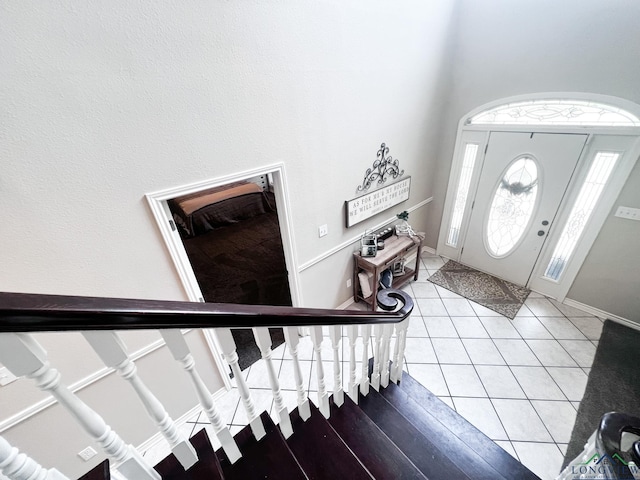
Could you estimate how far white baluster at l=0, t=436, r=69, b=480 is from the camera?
430 mm

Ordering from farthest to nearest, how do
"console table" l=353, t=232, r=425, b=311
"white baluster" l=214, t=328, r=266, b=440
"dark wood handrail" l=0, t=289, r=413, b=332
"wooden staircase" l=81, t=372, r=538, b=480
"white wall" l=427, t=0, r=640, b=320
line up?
"console table" l=353, t=232, r=425, b=311 < "white wall" l=427, t=0, r=640, b=320 < "wooden staircase" l=81, t=372, r=538, b=480 < "white baluster" l=214, t=328, r=266, b=440 < "dark wood handrail" l=0, t=289, r=413, b=332

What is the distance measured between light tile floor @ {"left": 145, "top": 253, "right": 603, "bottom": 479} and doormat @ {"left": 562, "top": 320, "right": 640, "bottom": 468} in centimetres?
4

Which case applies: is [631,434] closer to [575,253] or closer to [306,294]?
[306,294]

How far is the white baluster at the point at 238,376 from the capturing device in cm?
75

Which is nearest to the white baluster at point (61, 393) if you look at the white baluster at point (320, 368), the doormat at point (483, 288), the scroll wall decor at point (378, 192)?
the white baluster at point (320, 368)

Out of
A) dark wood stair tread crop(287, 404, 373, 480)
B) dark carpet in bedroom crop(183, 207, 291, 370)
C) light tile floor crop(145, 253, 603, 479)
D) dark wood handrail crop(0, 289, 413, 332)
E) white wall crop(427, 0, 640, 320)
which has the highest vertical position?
white wall crop(427, 0, 640, 320)

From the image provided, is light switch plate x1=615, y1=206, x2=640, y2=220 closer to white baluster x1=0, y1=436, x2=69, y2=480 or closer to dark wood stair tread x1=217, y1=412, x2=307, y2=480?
dark wood stair tread x1=217, y1=412, x2=307, y2=480

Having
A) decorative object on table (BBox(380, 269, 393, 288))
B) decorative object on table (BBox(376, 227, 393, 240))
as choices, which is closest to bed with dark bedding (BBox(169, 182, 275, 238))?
decorative object on table (BBox(376, 227, 393, 240))

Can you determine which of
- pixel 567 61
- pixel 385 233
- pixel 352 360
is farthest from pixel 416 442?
pixel 567 61

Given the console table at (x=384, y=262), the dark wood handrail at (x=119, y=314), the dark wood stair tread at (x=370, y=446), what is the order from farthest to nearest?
1. the console table at (x=384, y=262)
2. the dark wood stair tread at (x=370, y=446)
3. the dark wood handrail at (x=119, y=314)

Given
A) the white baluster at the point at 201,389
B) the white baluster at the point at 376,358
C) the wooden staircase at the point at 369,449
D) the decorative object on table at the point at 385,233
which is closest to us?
the white baluster at the point at 201,389

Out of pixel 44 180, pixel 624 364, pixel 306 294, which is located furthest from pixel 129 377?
pixel 624 364

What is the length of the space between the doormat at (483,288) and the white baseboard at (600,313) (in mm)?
398

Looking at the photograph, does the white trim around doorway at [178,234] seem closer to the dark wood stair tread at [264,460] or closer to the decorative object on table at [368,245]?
the decorative object on table at [368,245]
